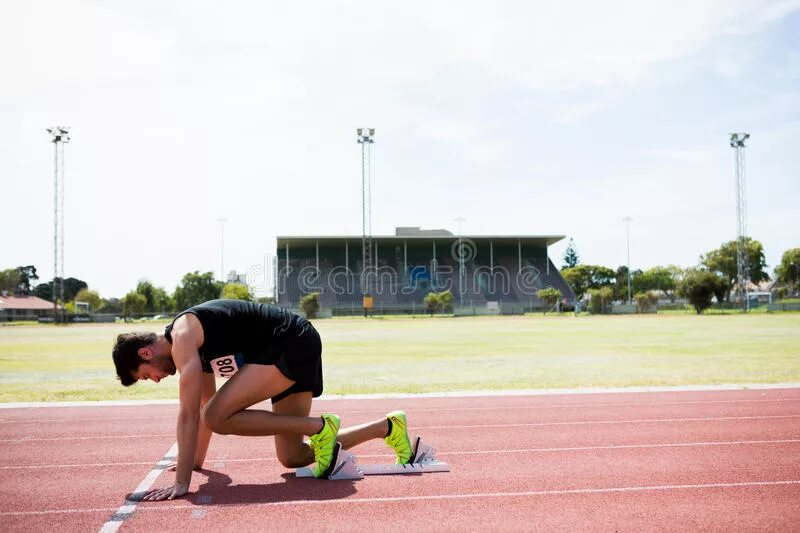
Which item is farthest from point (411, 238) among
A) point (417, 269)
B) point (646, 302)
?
point (646, 302)

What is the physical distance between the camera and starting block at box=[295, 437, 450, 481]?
562 cm

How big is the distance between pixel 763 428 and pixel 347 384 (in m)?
7.47

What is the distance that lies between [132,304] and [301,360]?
8272cm

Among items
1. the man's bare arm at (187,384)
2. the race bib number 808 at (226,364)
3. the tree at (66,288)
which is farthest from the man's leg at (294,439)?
the tree at (66,288)

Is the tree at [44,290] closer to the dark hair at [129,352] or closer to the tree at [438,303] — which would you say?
the tree at [438,303]

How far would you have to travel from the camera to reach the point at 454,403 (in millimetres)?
10344

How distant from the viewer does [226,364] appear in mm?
5281

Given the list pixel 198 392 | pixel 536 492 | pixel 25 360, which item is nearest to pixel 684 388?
pixel 536 492

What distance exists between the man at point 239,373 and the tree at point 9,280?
13795 centimetres

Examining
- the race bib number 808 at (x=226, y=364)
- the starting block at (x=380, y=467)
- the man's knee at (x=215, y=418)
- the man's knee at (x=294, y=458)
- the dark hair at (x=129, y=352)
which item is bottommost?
the starting block at (x=380, y=467)

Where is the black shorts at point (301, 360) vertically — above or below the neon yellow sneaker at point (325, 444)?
above

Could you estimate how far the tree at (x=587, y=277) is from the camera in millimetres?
138875

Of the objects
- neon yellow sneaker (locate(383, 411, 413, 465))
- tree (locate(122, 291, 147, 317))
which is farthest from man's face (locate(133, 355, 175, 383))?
tree (locate(122, 291, 147, 317))

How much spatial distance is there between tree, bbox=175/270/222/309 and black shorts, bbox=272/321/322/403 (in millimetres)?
94824
